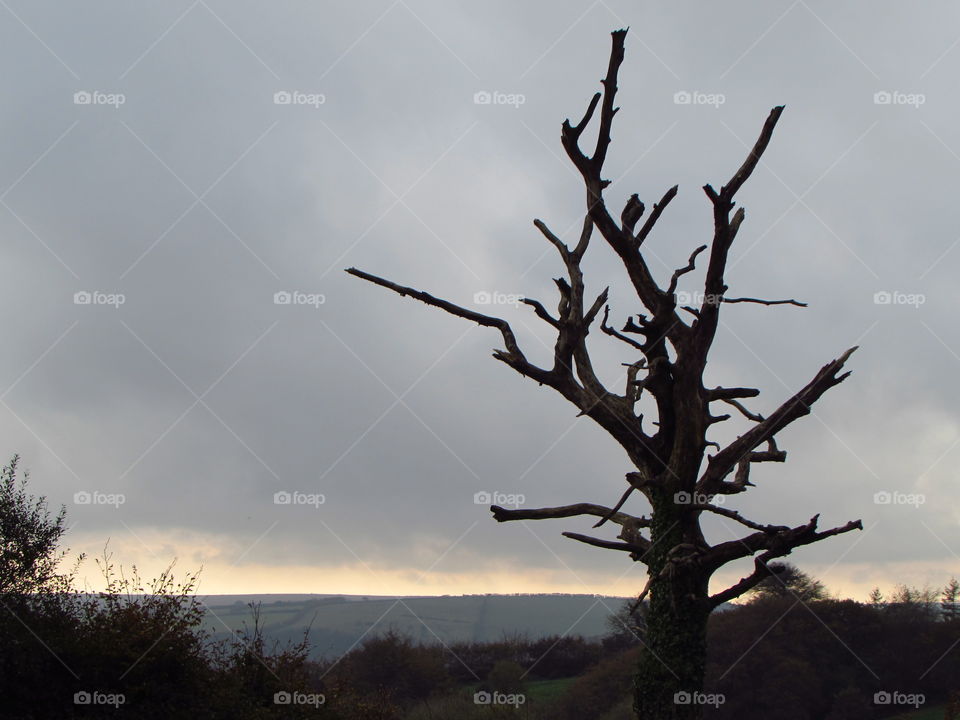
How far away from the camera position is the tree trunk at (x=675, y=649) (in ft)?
24.4

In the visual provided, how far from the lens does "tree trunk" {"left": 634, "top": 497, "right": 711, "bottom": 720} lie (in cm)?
743

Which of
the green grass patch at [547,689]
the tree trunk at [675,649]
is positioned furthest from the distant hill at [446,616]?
the tree trunk at [675,649]

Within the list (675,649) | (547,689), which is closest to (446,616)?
(547,689)

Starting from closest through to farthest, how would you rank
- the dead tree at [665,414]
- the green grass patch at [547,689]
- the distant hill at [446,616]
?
the dead tree at [665,414] < the green grass patch at [547,689] < the distant hill at [446,616]

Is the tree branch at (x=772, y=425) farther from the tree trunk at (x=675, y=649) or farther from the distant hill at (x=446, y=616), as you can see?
the distant hill at (x=446, y=616)

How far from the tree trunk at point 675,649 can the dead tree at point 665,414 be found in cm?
1

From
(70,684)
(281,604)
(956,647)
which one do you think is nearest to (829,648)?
(956,647)

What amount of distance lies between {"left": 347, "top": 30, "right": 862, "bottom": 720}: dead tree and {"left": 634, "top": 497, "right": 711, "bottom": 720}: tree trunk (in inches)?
0.4

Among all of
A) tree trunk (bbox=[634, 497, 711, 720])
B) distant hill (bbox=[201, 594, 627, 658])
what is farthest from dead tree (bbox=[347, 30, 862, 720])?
distant hill (bbox=[201, 594, 627, 658])

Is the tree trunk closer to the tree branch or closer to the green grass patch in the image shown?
the tree branch

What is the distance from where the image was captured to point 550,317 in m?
7.95

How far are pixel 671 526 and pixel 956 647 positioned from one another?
38138 mm

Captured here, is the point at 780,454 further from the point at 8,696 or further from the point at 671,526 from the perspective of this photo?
the point at 8,696

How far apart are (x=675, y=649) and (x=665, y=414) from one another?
2.17 m
